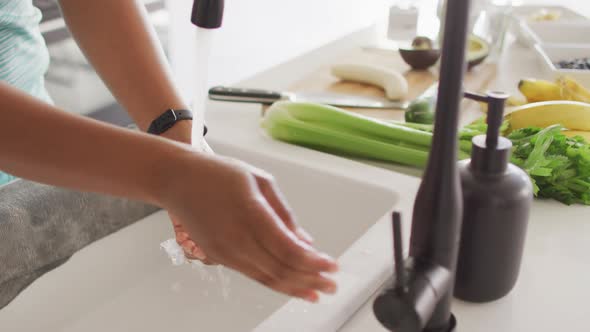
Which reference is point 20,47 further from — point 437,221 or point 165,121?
point 437,221

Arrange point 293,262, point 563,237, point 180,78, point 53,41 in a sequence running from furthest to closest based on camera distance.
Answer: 1. point 180,78
2. point 53,41
3. point 563,237
4. point 293,262

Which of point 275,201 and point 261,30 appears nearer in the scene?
point 275,201

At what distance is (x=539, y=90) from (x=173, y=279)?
716 mm

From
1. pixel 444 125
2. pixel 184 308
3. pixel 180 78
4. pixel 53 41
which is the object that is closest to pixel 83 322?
pixel 184 308

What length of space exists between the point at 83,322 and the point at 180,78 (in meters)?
2.08

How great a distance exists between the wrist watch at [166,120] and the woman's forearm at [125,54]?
0.02 meters

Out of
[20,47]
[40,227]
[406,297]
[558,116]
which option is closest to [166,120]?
[40,227]

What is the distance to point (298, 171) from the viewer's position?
2.96 ft

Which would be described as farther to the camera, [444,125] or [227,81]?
[227,81]

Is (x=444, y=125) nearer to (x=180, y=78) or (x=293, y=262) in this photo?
(x=293, y=262)

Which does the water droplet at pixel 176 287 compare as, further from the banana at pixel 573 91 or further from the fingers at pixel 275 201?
the banana at pixel 573 91

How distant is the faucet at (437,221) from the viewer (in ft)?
1.28

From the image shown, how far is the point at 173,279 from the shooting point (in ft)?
2.96

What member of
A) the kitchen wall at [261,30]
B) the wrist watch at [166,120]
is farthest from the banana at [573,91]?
the kitchen wall at [261,30]
